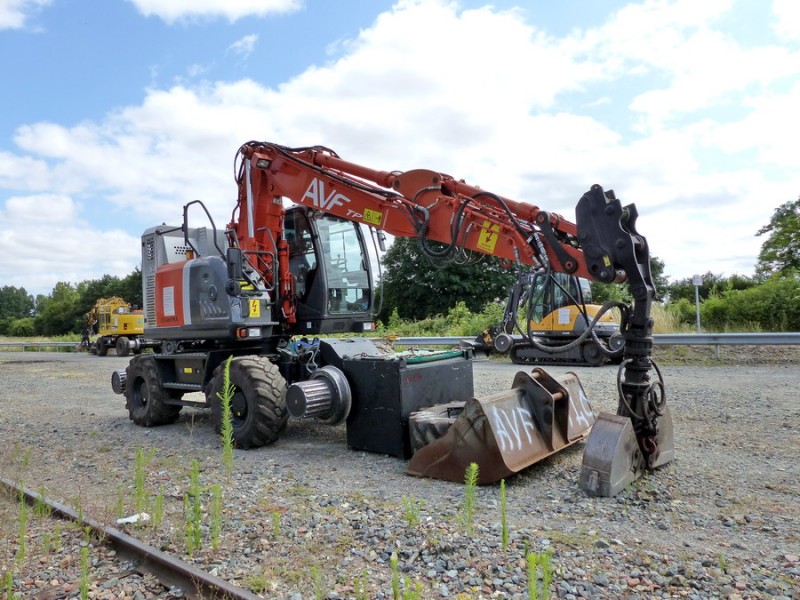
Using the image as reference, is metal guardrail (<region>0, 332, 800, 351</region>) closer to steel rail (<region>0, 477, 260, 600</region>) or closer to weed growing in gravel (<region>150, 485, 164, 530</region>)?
weed growing in gravel (<region>150, 485, 164, 530</region>)

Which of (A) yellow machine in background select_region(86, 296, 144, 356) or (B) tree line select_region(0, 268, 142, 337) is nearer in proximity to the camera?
(A) yellow machine in background select_region(86, 296, 144, 356)

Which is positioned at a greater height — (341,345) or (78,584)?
(341,345)

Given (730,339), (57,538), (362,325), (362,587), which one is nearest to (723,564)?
(362,587)

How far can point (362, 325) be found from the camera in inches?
312

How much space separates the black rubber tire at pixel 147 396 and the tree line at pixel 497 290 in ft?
12.8

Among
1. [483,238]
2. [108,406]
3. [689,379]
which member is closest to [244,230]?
[483,238]

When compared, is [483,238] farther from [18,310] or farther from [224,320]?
[18,310]

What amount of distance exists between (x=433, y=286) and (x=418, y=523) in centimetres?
3982

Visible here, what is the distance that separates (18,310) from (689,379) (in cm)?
14040

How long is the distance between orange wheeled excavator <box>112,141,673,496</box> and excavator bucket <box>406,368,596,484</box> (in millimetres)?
13

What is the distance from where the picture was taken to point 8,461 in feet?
20.9

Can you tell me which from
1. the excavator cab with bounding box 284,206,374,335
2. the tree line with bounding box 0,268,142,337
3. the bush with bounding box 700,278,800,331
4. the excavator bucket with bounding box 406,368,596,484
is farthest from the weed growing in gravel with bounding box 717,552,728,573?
the tree line with bounding box 0,268,142,337

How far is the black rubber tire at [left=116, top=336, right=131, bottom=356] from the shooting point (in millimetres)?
28484

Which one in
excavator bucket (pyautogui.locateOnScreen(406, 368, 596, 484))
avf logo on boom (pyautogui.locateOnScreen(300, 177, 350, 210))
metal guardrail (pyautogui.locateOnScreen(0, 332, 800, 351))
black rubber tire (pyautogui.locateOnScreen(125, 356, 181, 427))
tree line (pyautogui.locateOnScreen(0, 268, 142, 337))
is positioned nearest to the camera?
excavator bucket (pyautogui.locateOnScreen(406, 368, 596, 484))
